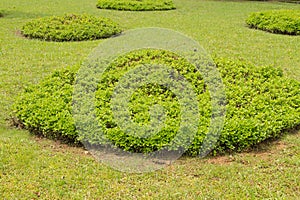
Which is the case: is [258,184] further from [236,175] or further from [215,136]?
[215,136]

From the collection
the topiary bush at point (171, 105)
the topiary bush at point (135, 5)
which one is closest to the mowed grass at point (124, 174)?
the topiary bush at point (171, 105)

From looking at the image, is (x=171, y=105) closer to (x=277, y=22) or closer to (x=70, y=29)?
(x=70, y=29)

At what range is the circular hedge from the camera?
30.6 feet

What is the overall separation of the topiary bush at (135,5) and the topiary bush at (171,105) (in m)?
9.78

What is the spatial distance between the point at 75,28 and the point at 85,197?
666 cm

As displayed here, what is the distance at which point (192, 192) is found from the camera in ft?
11.8

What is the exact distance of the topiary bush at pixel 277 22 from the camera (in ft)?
35.5

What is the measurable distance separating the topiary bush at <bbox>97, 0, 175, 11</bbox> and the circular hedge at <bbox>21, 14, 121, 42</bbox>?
4.42 meters

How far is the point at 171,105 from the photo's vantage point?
444cm

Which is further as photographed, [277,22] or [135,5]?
[135,5]

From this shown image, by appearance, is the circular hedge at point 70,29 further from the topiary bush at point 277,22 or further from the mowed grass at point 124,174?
the topiary bush at point 277,22

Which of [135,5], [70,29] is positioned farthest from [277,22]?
[135,5]

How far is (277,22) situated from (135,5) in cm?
536

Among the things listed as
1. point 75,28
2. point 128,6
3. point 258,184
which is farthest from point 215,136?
point 128,6
